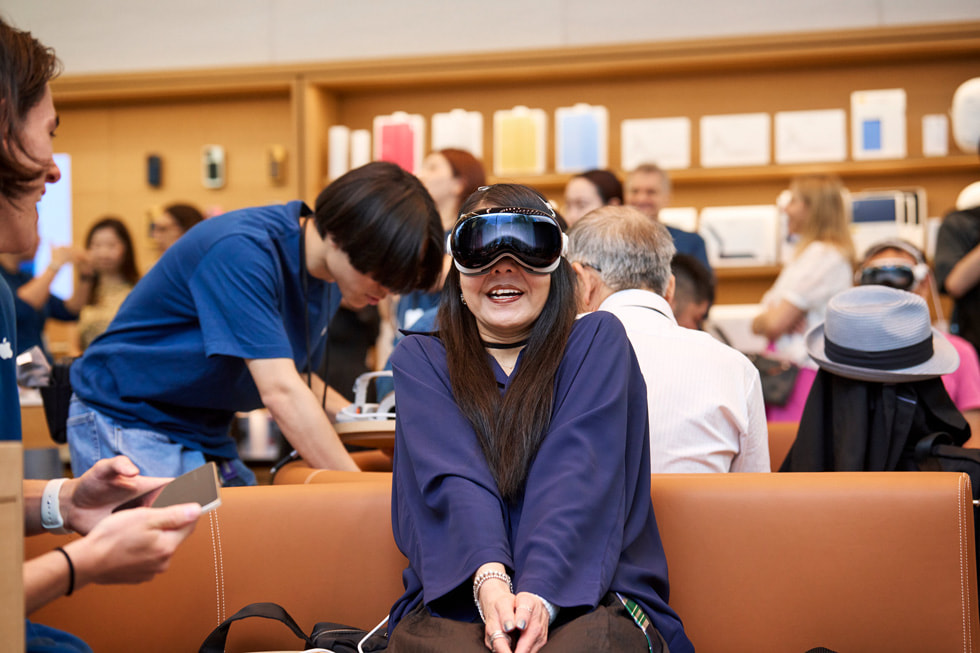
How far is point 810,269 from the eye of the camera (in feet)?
13.0

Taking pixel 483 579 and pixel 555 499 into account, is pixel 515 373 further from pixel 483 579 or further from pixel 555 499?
pixel 483 579

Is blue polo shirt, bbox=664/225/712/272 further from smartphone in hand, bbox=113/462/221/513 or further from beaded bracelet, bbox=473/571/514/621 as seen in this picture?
smartphone in hand, bbox=113/462/221/513

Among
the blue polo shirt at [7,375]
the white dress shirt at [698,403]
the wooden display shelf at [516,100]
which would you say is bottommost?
the white dress shirt at [698,403]

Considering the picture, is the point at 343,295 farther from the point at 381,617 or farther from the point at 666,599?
the point at 666,599

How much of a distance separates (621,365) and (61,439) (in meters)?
1.47

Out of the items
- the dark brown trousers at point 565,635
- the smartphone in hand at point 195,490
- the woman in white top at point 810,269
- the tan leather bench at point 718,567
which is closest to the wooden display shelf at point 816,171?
the woman in white top at point 810,269

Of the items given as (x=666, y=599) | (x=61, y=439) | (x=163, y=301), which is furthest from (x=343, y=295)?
(x=666, y=599)

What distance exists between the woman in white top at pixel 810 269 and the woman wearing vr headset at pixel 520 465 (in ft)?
8.05

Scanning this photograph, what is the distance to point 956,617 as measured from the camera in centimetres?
A: 168

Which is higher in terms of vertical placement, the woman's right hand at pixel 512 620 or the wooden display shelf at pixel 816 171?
the wooden display shelf at pixel 816 171

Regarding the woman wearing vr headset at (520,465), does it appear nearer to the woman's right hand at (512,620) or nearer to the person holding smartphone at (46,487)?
the woman's right hand at (512,620)

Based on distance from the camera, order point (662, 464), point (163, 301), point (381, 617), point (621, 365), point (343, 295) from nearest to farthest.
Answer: point (621, 365) → point (381, 617) → point (662, 464) → point (163, 301) → point (343, 295)

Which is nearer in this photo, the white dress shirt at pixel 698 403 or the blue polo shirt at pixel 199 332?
the white dress shirt at pixel 698 403

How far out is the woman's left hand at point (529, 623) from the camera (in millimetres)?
1393
